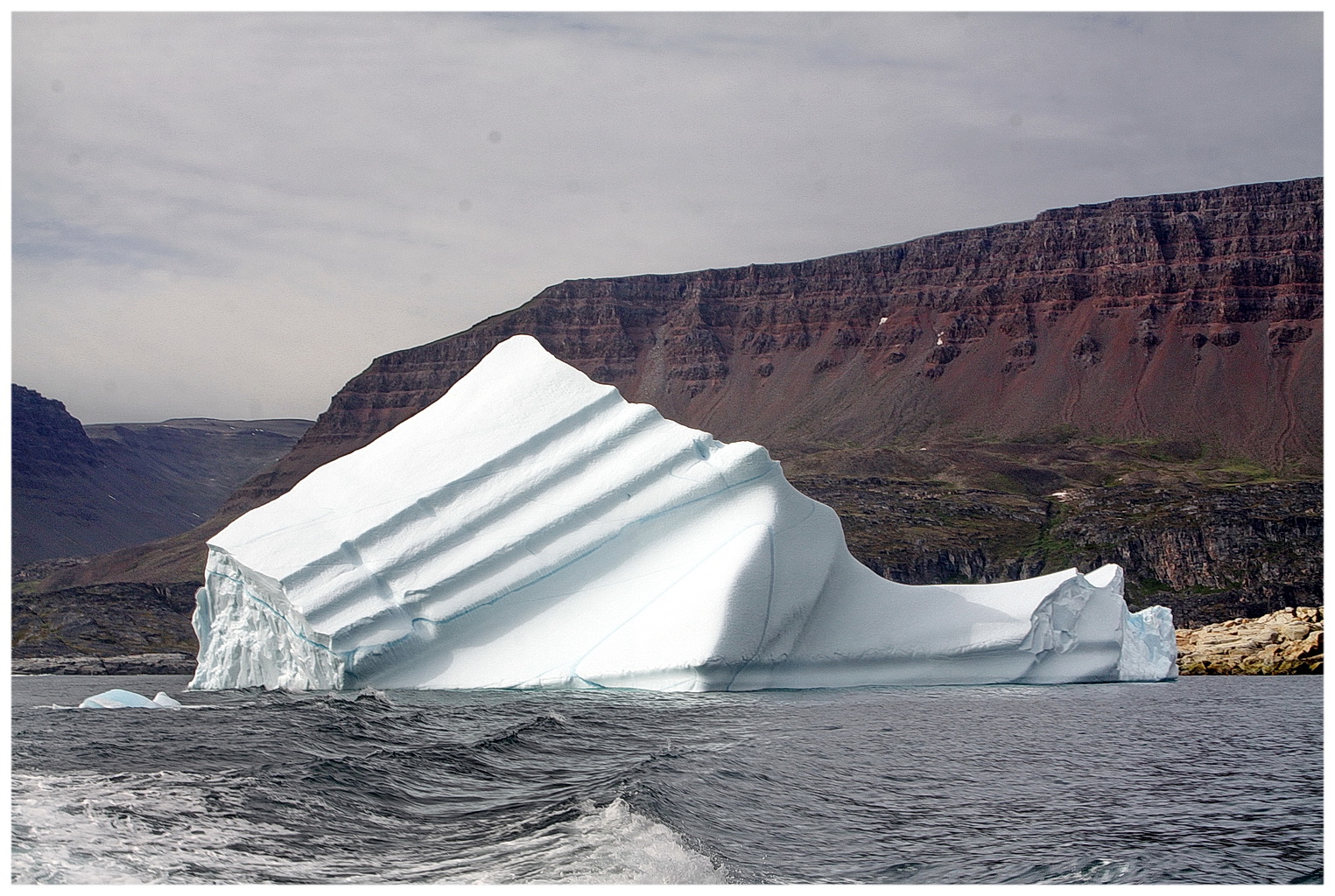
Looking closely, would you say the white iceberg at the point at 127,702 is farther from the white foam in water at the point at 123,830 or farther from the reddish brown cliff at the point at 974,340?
the reddish brown cliff at the point at 974,340

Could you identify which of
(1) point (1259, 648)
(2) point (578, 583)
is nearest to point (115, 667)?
(2) point (578, 583)

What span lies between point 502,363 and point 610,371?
12209 centimetres

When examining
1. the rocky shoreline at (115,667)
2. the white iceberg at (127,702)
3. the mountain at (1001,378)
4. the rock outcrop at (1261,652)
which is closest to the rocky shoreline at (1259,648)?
the rock outcrop at (1261,652)

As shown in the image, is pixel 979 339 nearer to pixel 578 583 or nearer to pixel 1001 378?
pixel 1001 378

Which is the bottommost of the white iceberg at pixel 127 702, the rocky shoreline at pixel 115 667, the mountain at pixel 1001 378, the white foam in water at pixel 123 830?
the rocky shoreline at pixel 115 667

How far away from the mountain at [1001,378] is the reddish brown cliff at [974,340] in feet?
0.90

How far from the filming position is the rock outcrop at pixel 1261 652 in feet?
108

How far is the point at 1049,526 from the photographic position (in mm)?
79375

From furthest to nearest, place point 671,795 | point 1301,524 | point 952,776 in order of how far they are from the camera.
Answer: point 1301,524
point 952,776
point 671,795

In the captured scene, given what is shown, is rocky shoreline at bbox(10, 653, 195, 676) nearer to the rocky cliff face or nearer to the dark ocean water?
the dark ocean water

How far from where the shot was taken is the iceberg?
20.0 meters

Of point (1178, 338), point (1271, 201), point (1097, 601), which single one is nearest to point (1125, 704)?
point (1097, 601)

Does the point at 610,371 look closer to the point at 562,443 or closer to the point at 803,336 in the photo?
the point at 803,336

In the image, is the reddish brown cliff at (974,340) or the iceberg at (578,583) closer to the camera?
the iceberg at (578,583)
